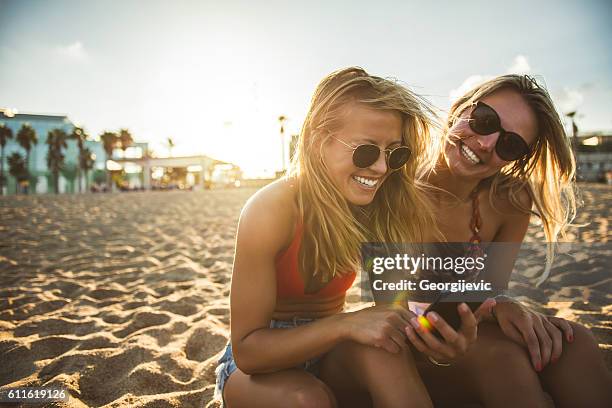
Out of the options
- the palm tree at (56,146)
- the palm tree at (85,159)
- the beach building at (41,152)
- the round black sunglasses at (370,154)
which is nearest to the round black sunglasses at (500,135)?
the round black sunglasses at (370,154)

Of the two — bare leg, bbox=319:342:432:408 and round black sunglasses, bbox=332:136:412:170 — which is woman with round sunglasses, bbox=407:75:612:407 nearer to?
bare leg, bbox=319:342:432:408

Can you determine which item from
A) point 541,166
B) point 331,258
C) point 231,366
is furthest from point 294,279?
point 541,166

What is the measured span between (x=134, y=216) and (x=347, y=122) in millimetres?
10212

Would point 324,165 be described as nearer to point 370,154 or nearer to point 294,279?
point 370,154

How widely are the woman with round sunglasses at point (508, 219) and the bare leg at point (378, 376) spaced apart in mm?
115

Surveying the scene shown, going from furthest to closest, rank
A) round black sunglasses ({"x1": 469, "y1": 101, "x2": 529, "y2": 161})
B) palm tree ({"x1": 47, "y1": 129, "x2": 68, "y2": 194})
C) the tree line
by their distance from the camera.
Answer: palm tree ({"x1": 47, "y1": 129, "x2": 68, "y2": 194}), the tree line, round black sunglasses ({"x1": 469, "y1": 101, "x2": 529, "y2": 161})

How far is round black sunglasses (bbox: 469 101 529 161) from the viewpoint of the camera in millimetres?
1858

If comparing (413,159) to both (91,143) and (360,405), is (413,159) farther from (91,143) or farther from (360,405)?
(91,143)

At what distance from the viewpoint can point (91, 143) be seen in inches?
2790

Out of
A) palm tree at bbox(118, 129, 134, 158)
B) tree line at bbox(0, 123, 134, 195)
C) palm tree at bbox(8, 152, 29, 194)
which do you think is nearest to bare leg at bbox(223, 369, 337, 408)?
tree line at bbox(0, 123, 134, 195)

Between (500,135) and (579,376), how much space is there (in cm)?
118

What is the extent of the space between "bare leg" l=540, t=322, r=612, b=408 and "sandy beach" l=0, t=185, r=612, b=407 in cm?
101

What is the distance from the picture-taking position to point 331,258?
5.16 ft

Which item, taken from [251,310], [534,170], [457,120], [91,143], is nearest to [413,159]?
[457,120]
